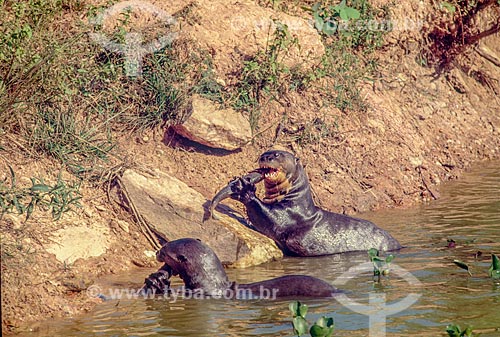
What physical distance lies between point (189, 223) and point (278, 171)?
161 centimetres

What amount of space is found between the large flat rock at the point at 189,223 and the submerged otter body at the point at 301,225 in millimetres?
337

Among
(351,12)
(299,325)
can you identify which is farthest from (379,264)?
(351,12)

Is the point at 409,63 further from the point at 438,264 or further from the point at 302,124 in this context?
the point at 438,264

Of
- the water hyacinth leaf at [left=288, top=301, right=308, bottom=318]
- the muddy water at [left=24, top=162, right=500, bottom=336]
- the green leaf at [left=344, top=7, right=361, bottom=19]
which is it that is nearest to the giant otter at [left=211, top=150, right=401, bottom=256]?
the muddy water at [left=24, top=162, right=500, bottom=336]

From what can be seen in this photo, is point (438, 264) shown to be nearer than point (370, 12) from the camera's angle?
Yes

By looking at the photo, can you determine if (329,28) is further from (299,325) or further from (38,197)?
(299,325)

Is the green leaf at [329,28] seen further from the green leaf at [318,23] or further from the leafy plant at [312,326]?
the leafy plant at [312,326]

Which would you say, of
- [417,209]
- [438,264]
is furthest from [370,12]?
[438,264]

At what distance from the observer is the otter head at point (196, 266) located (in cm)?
960

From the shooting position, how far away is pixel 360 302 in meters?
8.93

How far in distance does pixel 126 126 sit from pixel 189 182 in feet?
3.56

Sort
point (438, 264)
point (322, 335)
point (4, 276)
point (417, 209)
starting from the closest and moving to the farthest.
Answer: point (322, 335), point (4, 276), point (438, 264), point (417, 209)

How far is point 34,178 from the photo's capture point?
1037 centimetres

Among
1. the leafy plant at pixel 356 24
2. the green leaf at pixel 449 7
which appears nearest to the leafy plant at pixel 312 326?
the leafy plant at pixel 356 24
